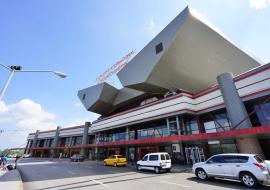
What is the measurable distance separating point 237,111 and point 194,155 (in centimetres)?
899

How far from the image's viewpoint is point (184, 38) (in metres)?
26.9

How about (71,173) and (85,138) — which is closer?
(71,173)

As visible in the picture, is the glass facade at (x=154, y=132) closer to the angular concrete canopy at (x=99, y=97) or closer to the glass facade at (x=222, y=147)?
the glass facade at (x=222, y=147)

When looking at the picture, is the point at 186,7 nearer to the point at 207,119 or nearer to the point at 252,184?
the point at 207,119

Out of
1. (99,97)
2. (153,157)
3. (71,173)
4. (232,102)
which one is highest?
(99,97)

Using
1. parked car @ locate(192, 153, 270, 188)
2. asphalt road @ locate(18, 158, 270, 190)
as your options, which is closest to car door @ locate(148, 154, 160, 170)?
asphalt road @ locate(18, 158, 270, 190)

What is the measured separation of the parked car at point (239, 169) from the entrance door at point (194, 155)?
12.4 meters

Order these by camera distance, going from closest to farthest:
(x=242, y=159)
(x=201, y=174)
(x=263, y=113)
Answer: (x=242, y=159) → (x=201, y=174) → (x=263, y=113)

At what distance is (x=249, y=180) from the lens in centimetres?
932

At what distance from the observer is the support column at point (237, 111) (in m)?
17.8

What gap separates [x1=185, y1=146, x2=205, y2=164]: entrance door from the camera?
76.2 feet

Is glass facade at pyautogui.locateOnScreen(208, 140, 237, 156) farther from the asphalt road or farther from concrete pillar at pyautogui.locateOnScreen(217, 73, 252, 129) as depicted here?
the asphalt road

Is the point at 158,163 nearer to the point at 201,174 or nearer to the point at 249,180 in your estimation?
the point at 201,174

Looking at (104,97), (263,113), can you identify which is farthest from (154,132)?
(104,97)
